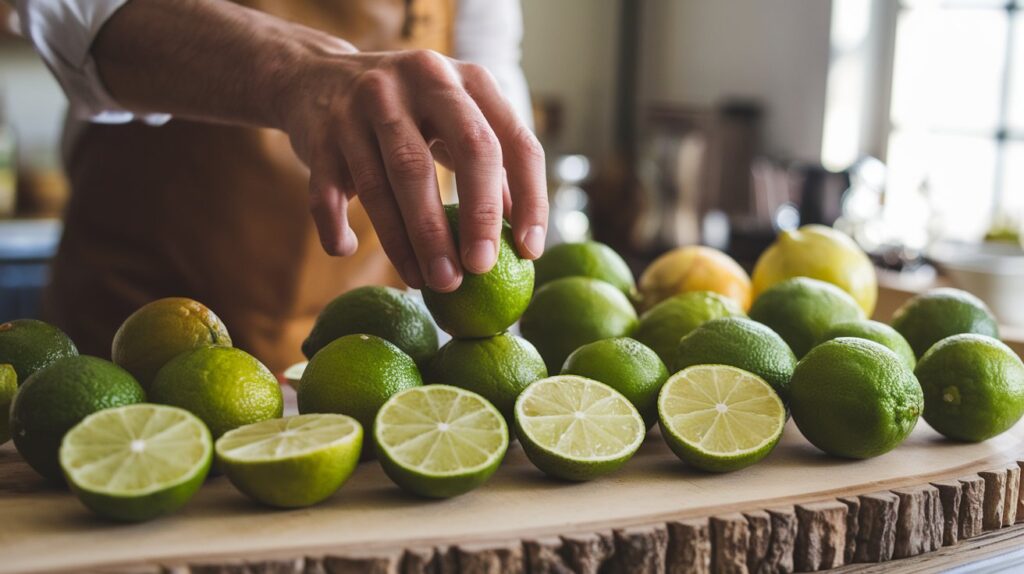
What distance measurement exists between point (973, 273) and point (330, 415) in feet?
4.06

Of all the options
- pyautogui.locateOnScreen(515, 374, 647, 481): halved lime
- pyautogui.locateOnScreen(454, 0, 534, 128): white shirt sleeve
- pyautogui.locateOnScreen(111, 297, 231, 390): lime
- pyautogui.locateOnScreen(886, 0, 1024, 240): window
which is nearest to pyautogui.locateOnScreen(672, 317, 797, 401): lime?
pyautogui.locateOnScreen(515, 374, 647, 481): halved lime

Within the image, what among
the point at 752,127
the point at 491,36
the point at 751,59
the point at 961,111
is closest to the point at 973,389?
the point at 491,36

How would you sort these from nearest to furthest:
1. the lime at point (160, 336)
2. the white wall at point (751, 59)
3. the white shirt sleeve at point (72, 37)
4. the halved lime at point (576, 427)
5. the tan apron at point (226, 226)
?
1. the halved lime at point (576, 427)
2. the lime at point (160, 336)
3. the white shirt sleeve at point (72, 37)
4. the tan apron at point (226, 226)
5. the white wall at point (751, 59)

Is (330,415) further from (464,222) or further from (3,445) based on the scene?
(3,445)

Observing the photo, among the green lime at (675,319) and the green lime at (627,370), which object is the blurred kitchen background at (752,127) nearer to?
the green lime at (675,319)

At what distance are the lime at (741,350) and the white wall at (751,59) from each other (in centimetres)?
426

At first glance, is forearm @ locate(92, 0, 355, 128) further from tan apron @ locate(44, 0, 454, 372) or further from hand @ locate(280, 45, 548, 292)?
tan apron @ locate(44, 0, 454, 372)

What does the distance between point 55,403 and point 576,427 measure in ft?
1.50

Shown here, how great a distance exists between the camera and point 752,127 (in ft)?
18.1

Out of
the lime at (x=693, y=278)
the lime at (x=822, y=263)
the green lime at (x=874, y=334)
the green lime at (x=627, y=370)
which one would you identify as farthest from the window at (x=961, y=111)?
the green lime at (x=627, y=370)

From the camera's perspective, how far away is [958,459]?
3.43 ft

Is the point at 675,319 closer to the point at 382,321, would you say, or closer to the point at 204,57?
the point at 382,321

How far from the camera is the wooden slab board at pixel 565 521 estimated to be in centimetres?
78

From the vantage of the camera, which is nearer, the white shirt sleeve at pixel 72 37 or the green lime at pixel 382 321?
the green lime at pixel 382 321
